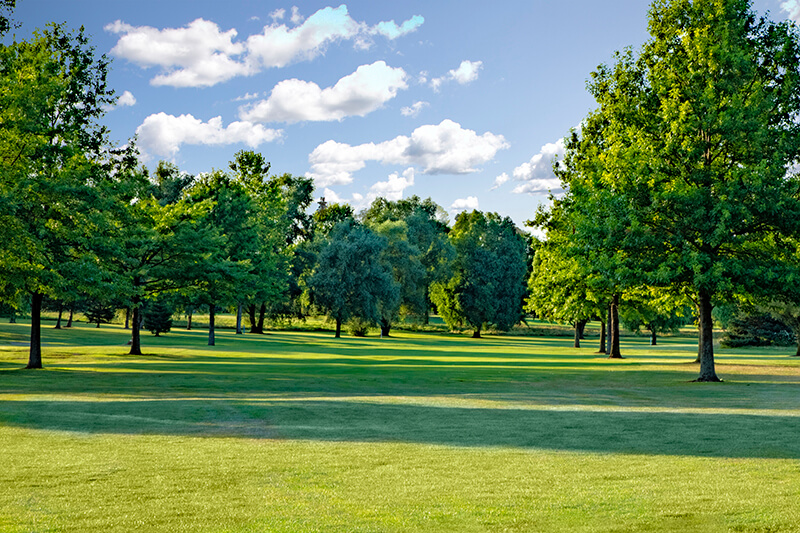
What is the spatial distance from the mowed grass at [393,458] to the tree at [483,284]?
5878 centimetres

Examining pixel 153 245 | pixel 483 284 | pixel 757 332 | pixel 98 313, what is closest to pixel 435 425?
pixel 153 245

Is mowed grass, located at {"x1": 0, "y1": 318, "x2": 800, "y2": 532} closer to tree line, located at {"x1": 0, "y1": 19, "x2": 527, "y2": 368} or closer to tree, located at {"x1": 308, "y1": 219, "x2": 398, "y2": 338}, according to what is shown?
tree line, located at {"x1": 0, "y1": 19, "x2": 527, "y2": 368}

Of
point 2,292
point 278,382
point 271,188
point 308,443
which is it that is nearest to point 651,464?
point 308,443

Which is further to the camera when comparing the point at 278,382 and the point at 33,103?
the point at 33,103

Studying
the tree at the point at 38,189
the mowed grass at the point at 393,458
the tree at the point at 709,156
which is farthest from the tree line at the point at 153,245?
the tree at the point at 709,156

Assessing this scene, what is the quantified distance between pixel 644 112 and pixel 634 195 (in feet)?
14.2

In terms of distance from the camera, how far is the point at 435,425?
48.4 feet

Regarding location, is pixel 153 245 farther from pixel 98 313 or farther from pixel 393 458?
pixel 98 313

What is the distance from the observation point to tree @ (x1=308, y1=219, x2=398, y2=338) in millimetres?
68125

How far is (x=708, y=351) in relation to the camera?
29.0 m

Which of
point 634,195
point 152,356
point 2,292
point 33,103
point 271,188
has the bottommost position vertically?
point 152,356

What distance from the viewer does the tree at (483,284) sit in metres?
83.5

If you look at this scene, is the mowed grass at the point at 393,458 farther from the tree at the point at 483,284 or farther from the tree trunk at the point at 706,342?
the tree at the point at 483,284

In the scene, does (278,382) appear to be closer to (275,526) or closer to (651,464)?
(651,464)
